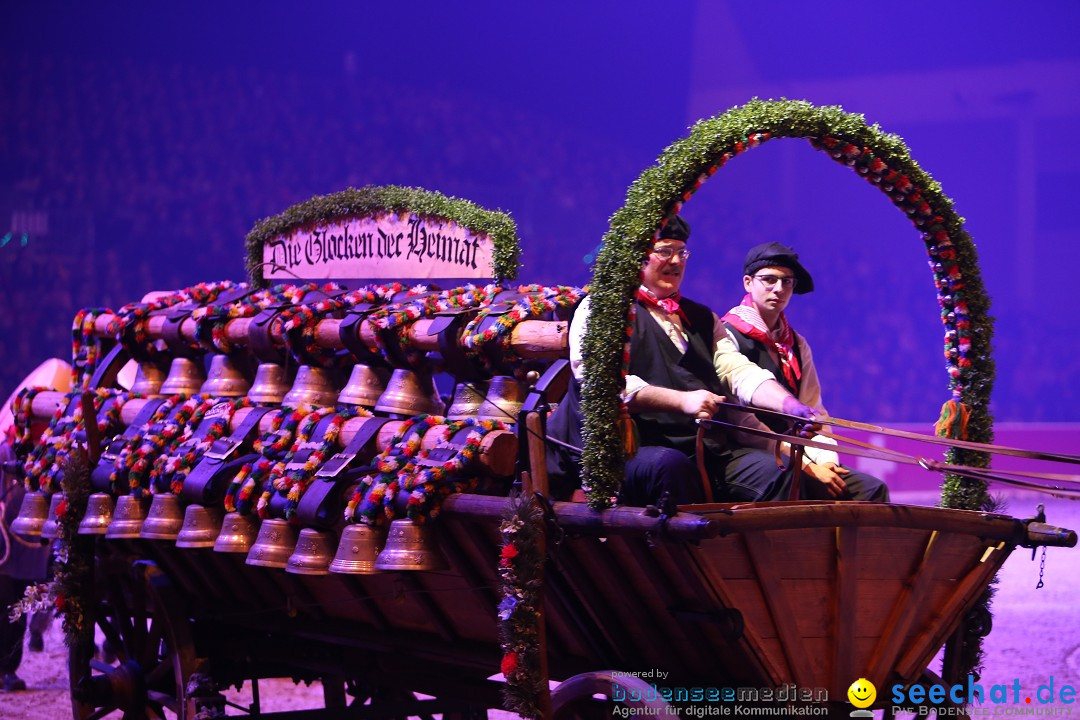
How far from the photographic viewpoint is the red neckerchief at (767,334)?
479cm

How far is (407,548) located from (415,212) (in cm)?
198

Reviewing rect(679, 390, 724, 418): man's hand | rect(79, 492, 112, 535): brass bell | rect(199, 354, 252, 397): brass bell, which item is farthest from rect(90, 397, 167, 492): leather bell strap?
rect(679, 390, 724, 418): man's hand

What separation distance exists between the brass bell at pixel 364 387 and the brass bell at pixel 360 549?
2.86ft

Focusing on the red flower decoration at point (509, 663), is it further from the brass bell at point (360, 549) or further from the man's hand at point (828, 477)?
the man's hand at point (828, 477)

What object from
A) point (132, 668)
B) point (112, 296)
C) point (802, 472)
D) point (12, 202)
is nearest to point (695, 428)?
point (802, 472)

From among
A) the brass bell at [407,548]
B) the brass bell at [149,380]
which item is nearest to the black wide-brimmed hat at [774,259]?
the brass bell at [407,548]

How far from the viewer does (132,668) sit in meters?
6.46

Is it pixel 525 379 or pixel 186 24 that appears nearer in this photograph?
pixel 525 379

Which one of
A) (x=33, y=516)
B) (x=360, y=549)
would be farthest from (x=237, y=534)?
(x=33, y=516)

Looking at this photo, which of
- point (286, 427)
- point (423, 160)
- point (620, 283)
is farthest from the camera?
point (423, 160)

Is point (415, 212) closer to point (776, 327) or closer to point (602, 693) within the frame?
point (776, 327)

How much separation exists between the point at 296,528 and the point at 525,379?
3.65 ft

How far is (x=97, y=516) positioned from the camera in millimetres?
6117

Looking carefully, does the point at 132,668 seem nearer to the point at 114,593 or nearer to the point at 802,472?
the point at 114,593
